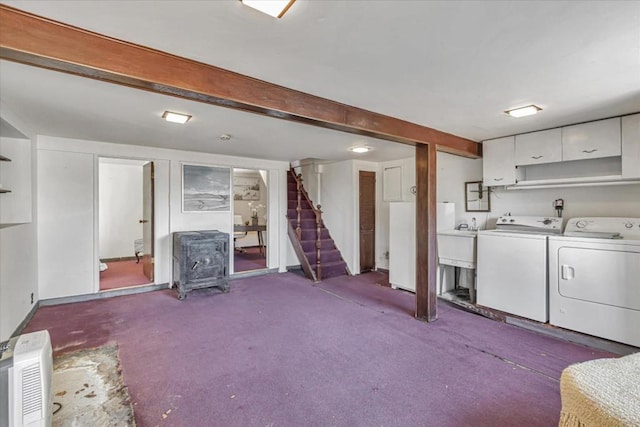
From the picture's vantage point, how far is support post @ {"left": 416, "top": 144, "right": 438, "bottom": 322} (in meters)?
3.65

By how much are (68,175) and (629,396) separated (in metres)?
5.84

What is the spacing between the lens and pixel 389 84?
2422mm

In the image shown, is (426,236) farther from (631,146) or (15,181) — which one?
(15,181)

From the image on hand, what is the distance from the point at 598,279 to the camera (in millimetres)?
3092

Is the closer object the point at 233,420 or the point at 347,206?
the point at 233,420

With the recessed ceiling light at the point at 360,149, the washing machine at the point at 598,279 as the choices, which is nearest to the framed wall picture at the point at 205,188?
the recessed ceiling light at the point at 360,149

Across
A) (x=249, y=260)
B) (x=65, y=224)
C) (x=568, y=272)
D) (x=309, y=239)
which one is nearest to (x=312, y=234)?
(x=309, y=239)

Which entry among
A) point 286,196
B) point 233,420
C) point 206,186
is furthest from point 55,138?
point 233,420

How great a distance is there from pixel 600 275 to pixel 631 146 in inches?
52.8

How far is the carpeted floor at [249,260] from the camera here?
6.47m

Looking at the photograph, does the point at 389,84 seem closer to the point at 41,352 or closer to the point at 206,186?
the point at 41,352

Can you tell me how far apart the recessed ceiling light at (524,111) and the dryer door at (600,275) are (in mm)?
1516

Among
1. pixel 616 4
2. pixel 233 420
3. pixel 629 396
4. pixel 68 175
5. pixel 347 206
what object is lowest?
pixel 233 420

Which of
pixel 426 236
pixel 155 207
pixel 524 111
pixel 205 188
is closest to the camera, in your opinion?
pixel 524 111
